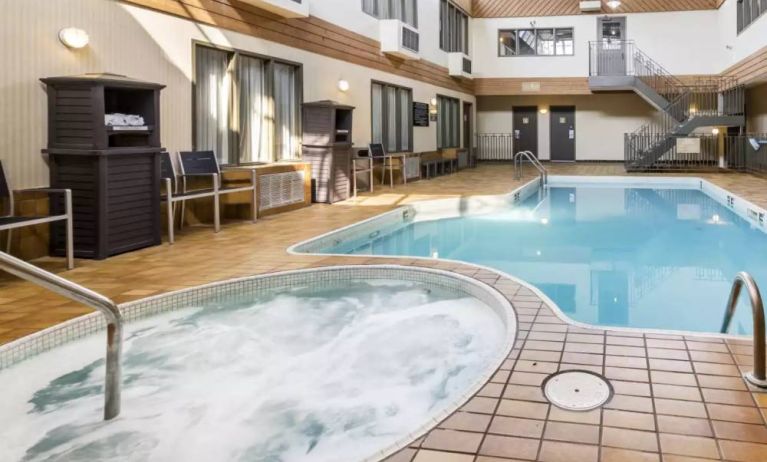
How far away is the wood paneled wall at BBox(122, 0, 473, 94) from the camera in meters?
7.23

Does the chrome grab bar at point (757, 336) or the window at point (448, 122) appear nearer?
the chrome grab bar at point (757, 336)

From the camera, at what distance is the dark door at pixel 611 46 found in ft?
59.9

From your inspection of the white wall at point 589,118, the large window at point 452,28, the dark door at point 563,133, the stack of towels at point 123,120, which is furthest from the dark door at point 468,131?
the stack of towels at point 123,120

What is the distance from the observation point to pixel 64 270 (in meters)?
5.00

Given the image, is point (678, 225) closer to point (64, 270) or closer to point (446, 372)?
point (446, 372)

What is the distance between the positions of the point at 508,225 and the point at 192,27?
441cm

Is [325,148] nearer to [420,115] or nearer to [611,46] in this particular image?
[420,115]

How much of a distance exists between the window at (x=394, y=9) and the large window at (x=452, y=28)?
Result: 7.93 ft

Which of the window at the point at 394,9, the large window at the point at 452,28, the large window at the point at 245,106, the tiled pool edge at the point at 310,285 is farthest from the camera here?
the large window at the point at 452,28

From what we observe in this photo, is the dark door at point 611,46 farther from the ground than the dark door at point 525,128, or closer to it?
farther from the ground

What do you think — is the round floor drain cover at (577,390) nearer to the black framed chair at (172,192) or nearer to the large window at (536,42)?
the black framed chair at (172,192)

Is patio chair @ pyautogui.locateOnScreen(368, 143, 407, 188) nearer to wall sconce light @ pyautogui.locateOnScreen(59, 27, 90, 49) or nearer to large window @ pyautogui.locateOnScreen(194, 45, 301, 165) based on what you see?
large window @ pyautogui.locateOnScreen(194, 45, 301, 165)

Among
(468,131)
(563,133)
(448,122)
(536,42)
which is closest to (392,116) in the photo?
(448,122)

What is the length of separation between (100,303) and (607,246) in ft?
19.1
